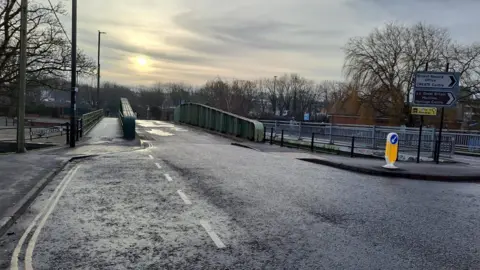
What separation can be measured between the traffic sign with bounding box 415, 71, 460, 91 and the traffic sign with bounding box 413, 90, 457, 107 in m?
0.24

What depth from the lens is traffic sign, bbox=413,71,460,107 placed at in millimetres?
16031

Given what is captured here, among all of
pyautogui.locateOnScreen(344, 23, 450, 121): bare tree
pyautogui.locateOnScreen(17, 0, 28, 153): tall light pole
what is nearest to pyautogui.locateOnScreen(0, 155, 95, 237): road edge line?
pyautogui.locateOnScreen(17, 0, 28, 153): tall light pole

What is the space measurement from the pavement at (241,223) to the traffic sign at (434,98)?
5234 mm

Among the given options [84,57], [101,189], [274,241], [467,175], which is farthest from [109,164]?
[84,57]

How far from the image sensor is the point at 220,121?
99.1ft

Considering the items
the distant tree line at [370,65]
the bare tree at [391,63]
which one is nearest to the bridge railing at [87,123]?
the distant tree line at [370,65]

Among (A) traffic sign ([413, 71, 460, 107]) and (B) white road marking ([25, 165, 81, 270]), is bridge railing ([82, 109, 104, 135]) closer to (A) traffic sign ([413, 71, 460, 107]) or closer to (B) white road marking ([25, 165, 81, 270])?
(B) white road marking ([25, 165, 81, 270])

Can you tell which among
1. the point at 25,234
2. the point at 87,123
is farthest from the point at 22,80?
the point at 87,123

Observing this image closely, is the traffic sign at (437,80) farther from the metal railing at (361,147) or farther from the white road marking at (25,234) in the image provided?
the white road marking at (25,234)

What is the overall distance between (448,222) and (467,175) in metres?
7.00

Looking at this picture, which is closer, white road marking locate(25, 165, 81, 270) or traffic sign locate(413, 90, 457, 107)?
white road marking locate(25, 165, 81, 270)

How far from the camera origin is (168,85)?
465 feet

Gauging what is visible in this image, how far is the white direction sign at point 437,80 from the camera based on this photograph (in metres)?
16.0

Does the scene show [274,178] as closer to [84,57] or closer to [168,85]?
[84,57]
